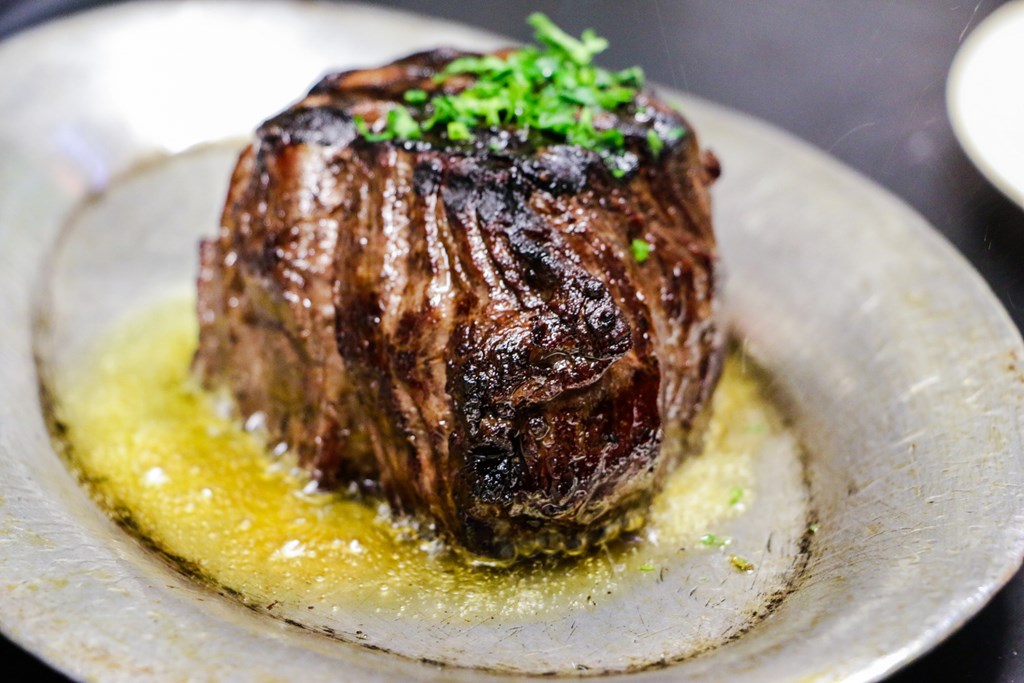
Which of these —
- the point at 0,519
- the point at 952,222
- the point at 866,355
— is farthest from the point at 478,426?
the point at 952,222

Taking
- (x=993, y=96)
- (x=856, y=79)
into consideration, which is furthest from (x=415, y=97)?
(x=856, y=79)

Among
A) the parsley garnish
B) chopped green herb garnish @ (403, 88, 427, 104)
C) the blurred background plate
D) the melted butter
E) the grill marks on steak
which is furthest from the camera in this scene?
the blurred background plate

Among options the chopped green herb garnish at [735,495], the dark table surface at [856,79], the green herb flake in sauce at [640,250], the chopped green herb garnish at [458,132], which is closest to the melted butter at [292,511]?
the chopped green herb garnish at [735,495]

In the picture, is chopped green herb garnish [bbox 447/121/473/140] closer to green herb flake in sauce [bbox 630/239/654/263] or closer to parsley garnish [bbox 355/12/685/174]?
parsley garnish [bbox 355/12/685/174]

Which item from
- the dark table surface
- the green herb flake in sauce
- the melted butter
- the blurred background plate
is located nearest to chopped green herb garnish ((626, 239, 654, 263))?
the green herb flake in sauce

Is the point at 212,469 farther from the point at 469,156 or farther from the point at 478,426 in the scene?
the point at 469,156
